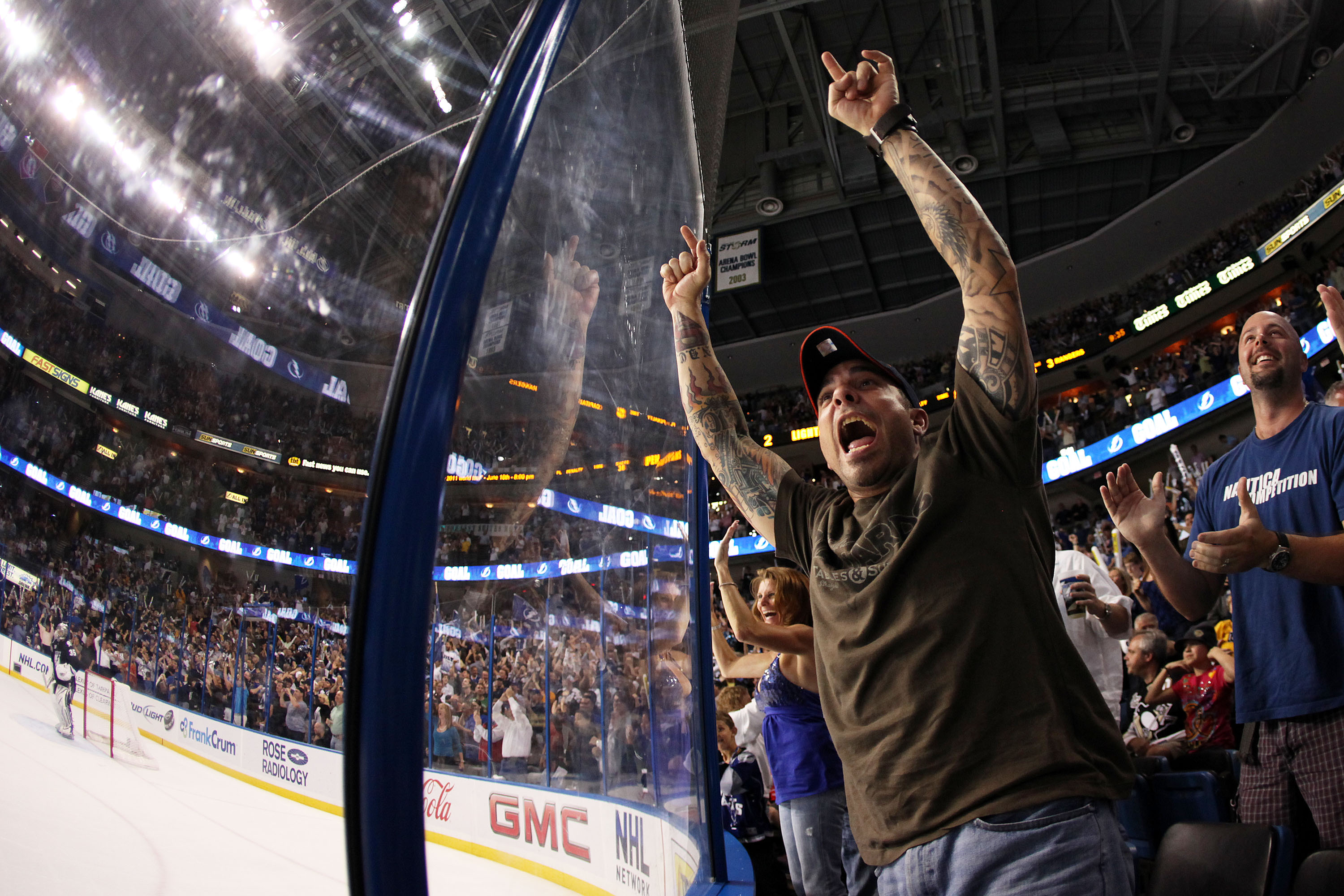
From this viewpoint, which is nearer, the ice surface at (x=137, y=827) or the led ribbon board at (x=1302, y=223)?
the ice surface at (x=137, y=827)

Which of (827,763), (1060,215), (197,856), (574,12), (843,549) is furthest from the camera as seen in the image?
(1060,215)

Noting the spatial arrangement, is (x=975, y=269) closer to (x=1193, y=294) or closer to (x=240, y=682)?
(x=240, y=682)

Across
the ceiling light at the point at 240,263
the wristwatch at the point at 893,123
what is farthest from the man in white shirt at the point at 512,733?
the wristwatch at the point at 893,123

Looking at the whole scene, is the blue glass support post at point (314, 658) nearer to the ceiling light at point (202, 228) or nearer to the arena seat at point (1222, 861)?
the ceiling light at point (202, 228)

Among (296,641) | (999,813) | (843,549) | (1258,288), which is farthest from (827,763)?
(1258,288)

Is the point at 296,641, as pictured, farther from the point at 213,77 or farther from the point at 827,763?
the point at 827,763

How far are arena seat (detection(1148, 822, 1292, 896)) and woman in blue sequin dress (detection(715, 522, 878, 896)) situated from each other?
0.72 metres

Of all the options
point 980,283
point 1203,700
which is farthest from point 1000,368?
point 1203,700

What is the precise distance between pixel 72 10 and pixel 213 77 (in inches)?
3.5

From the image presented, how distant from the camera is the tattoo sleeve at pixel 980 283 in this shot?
1.11 meters

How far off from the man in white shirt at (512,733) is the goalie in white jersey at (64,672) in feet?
1.05

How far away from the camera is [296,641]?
23.7 inches

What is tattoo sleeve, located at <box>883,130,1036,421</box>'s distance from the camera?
1108mm

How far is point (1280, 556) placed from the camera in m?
1.46
